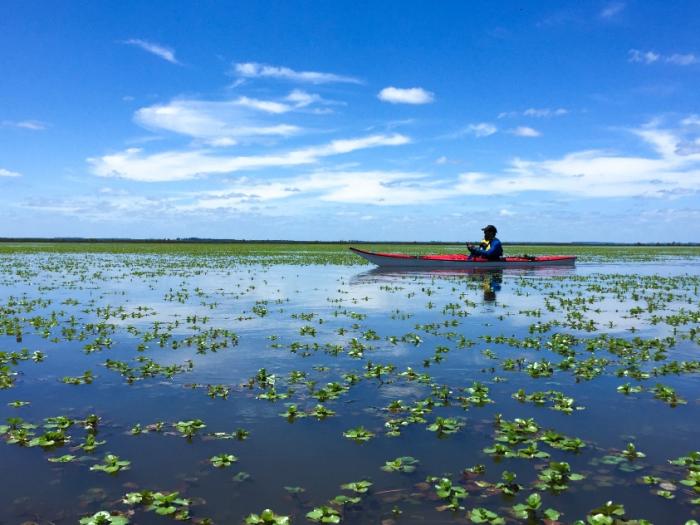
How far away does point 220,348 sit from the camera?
13.9 m

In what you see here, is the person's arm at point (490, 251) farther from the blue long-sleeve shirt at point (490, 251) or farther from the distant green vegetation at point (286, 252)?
the distant green vegetation at point (286, 252)

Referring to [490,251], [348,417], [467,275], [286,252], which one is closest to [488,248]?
[490,251]

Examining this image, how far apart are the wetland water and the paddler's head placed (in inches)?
816

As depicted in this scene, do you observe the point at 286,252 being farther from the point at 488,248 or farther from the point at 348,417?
the point at 348,417

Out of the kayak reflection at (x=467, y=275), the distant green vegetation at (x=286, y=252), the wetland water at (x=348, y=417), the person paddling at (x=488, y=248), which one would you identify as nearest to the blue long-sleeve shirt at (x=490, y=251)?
the person paddling at (x=488, y=248)

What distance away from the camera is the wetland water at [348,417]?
6113 millimetres

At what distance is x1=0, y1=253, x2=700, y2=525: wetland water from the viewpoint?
6113mm

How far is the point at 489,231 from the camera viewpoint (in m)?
40.0

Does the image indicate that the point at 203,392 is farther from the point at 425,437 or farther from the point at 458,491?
the point at 458,491

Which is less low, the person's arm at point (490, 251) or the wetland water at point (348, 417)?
the person's arm at point (490, 251)

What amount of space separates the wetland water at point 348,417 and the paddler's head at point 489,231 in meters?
20.7

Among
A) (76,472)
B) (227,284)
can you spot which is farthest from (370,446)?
(227,284)

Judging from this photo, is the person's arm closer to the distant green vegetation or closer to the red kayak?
the red kayak

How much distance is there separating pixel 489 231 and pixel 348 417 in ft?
109
